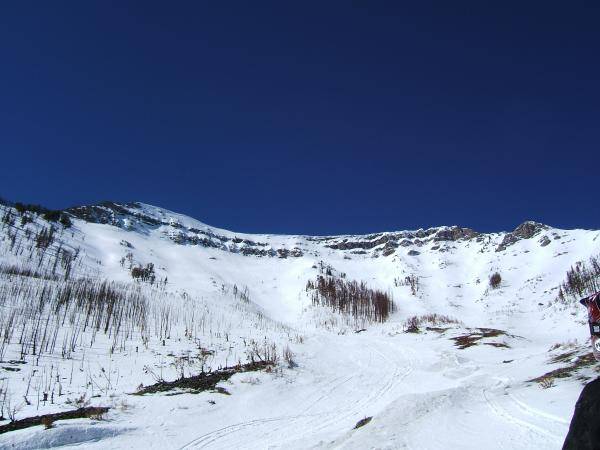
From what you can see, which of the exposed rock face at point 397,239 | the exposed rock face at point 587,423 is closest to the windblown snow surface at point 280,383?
the exposed rock face at point 587,423

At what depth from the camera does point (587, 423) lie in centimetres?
315

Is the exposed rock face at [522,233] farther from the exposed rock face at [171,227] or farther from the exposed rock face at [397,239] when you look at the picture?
the exposed rock face at [171,227]

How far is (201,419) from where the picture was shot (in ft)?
29.2

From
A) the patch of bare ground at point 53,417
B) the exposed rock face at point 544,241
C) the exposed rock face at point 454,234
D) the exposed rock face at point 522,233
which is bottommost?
the patch of bare ground at point 53,417

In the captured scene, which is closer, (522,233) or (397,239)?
(522,233)

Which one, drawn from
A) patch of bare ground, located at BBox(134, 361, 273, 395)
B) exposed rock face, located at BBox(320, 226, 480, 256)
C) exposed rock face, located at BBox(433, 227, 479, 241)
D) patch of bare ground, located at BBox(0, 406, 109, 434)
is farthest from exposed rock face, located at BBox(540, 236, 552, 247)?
patch of bare ground, located at BBox(0, 406, 109, 434)

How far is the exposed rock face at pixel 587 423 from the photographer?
10.0 feet

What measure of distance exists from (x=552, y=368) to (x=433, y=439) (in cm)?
536

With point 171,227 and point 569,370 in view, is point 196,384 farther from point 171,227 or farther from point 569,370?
point 171,227

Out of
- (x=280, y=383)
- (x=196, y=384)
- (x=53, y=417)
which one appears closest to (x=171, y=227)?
(x=280, y=383)

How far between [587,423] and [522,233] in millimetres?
124584

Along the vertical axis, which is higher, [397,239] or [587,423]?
[397,239]

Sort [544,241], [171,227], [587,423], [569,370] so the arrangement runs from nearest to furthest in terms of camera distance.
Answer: [587,423]
[569,370]
[544,241]
[171,227]

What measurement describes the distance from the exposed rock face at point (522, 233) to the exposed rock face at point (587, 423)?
4555 inches
